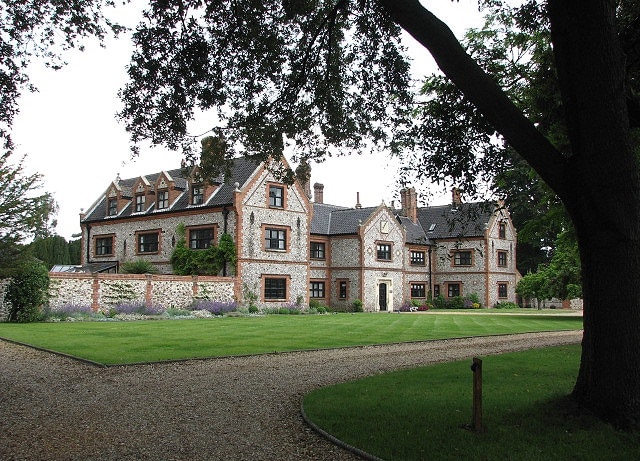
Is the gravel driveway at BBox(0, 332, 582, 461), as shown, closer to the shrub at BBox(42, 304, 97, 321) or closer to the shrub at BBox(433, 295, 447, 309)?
the shrub at BBox(42, 304, 97, 321)

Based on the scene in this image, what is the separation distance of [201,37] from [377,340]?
1124 cm

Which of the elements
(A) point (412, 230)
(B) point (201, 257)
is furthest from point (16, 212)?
(A) point (412, 230)

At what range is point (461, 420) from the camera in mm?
7398

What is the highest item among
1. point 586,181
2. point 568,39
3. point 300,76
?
point 300,76

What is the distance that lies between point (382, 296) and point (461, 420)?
39341 mm

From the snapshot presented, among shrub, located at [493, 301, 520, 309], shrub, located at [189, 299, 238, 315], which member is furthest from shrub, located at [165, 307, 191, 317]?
shrub, located at [493, 301, 520, 309]

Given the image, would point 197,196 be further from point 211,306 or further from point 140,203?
point 211,306

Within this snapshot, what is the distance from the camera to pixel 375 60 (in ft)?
38.5

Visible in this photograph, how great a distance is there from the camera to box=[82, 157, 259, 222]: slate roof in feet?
118

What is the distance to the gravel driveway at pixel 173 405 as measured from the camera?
647 cm

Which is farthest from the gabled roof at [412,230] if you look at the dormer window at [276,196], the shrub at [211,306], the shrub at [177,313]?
the shrub at [177,313]

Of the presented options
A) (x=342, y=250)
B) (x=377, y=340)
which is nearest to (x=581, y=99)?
(x=377, y=340)

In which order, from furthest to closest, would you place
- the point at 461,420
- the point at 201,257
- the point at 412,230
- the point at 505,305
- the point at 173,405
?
1. the point at 412,230
2. the point at 505,305
3. the point at 201,257
4. the point at 173,405
5. the point at 461,420

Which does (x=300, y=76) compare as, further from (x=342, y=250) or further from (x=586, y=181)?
(x=342, y=250)
